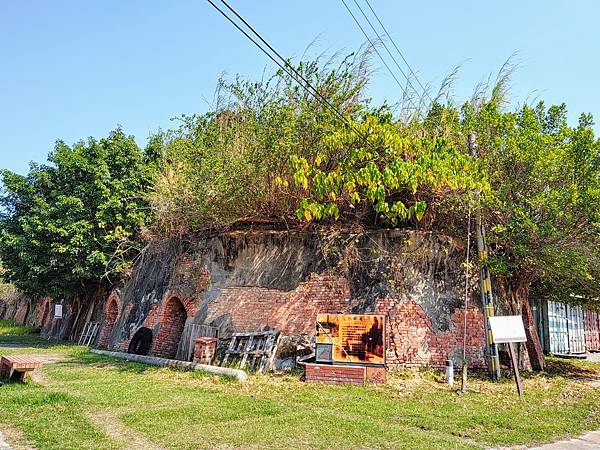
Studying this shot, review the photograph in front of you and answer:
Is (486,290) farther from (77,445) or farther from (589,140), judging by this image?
(77,445)

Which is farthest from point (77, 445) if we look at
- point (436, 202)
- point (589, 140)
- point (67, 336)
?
point (67, 336)

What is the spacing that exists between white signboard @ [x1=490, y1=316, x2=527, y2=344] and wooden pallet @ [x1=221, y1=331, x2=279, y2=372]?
4.88 meters

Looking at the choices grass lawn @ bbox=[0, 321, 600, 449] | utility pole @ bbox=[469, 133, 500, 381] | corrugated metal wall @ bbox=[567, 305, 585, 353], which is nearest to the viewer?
grass lawn @ bbox=[0, 321, 600, 449]

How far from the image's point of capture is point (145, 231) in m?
16.0

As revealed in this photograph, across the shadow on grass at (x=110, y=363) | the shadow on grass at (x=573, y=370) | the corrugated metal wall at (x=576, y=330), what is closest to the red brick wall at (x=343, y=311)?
the shadow on grass at (x=110, y=363)

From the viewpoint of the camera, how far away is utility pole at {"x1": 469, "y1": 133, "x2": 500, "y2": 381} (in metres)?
9.98

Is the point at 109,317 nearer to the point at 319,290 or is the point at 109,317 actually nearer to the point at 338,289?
the point at 319,290

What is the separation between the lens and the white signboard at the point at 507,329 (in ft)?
28.2

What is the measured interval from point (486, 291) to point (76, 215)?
1392 centimetres

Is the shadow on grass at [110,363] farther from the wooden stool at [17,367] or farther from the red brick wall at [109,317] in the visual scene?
the red brick wall at [109,317]

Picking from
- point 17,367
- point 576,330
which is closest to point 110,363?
→ point 17,367

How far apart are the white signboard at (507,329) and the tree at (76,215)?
11652 millimetres

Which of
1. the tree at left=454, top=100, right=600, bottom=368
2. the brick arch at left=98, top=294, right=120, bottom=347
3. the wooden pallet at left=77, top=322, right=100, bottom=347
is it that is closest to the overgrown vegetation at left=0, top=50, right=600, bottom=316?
the tree at left=454, top=100, right=600, bottom=368

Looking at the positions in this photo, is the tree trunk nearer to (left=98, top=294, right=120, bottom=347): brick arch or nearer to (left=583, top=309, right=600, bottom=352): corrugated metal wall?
(left=583, top=309, right=600, bottom=352): corrugated metal wall
